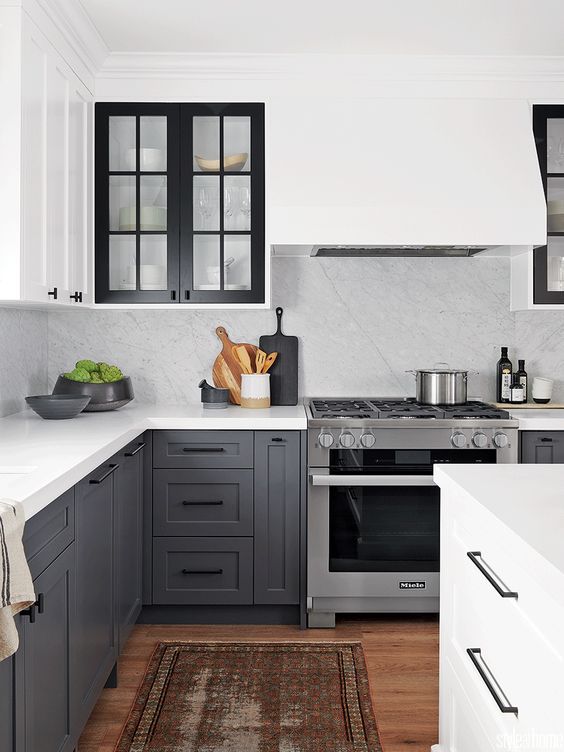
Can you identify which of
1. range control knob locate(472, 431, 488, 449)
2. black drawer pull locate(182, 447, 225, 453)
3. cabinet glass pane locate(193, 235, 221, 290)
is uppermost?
cabinet glass pane locate(193, 235, 221, 290)

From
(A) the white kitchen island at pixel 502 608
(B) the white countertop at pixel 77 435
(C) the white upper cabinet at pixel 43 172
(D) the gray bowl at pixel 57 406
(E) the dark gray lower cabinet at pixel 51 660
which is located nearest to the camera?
(A) the white kitchen island at pixel 502 608

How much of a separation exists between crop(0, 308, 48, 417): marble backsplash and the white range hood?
1.19 metres

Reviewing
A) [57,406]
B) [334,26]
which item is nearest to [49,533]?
[57,406]

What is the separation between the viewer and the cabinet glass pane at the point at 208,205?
3.59 meters

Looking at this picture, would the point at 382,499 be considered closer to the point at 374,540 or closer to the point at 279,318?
the point at 374,540

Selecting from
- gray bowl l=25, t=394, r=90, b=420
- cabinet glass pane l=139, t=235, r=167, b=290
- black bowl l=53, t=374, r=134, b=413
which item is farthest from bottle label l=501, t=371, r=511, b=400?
gray bowl l=25, t=394, r=90, b=420

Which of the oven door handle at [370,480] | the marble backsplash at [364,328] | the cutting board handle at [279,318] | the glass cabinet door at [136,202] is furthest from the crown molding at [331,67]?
the oven door handle at [370,480]

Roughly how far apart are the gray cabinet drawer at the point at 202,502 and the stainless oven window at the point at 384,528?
1.24 ft

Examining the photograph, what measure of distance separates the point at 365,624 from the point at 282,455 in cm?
84

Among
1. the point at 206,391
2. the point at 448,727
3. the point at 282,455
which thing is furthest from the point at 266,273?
the point at 448,727

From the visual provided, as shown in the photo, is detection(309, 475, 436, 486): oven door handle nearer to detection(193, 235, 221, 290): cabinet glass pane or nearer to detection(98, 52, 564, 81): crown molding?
detection(193, 235, 221, 290): cabinet glass pane

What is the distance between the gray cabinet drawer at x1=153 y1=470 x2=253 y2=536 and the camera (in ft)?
10.9

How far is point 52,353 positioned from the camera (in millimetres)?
3916

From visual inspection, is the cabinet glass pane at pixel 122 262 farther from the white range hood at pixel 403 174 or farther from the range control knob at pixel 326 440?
the range control knob at pixel 326 440
